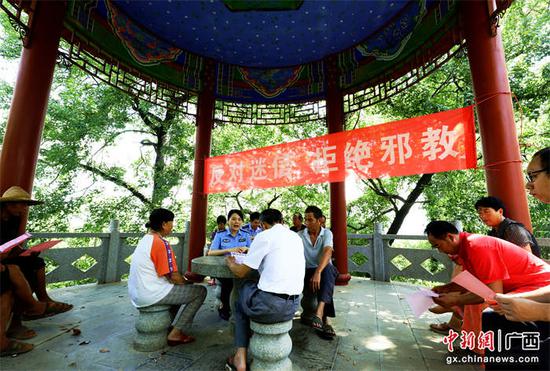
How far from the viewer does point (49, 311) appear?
3.82m

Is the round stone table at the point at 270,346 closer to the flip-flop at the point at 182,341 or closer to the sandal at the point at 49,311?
the flip-flop at the point at 182,341

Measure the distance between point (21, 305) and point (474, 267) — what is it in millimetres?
5054

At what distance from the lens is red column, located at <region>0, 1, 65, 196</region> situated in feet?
11.7

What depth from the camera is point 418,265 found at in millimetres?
6582

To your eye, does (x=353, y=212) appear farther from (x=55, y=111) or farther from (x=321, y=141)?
(x=55, y=111)

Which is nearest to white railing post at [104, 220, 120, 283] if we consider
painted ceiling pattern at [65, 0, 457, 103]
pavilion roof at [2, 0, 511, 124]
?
pavilion roof at [2, 0, 511, 124]

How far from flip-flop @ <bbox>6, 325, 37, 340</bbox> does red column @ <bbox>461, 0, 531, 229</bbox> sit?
19.5ft

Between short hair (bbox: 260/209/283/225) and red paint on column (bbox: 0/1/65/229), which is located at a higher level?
red paint on column (bbox: 0/1/65/229)

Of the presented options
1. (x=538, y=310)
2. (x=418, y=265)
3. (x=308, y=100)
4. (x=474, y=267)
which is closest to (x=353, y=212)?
(x=418, y=265)

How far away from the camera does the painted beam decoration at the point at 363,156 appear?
388cm

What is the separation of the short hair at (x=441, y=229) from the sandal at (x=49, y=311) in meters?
4.86

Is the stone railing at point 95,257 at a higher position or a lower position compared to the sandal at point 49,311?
higher

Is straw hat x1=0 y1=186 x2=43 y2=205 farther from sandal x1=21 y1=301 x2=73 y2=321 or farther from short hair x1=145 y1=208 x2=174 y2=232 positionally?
short hair x1=145 y1=208 x2=174 y2=232

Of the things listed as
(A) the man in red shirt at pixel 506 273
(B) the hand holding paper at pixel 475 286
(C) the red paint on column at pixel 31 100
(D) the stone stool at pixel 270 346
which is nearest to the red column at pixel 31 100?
(C) the red paint on column at pixel 31 100
